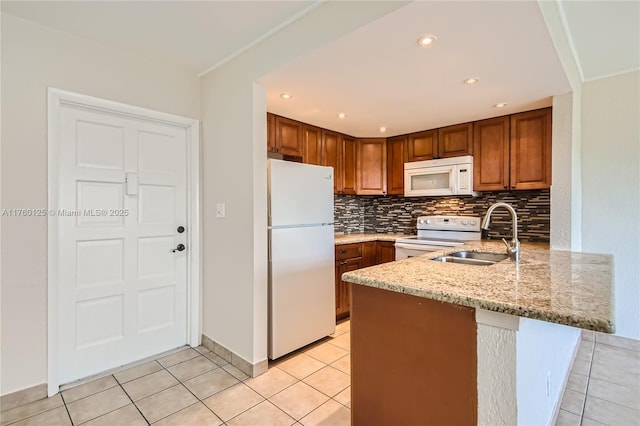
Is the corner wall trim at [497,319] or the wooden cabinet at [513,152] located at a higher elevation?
the wooden cabinet at [513,152]

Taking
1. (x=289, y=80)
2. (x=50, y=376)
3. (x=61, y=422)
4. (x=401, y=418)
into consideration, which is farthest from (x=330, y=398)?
(x=289, y=80)

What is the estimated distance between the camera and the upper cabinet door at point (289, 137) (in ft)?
10.0

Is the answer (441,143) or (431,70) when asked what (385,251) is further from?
(431,70)

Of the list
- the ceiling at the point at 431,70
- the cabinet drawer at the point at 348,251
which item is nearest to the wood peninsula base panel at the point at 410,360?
the ceiling at the point at 431,70

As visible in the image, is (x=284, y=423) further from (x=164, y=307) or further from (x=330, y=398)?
(x=164, y=307)

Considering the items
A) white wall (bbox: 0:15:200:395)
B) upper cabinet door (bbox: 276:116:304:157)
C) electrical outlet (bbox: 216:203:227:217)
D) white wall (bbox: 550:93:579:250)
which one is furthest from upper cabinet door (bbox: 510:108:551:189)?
white wall (bbox: 0:15:200:395)

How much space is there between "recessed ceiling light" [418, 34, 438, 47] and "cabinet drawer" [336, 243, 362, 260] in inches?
77.1

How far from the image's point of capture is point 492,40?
5.65 feet

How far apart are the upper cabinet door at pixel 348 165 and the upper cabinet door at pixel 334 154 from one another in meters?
0.06

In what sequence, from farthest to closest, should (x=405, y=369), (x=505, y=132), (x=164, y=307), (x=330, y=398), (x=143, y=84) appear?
1. (x=505, y=132)
2. (x=164, y=307)
3. (x=143, y=84)
4. (x=330, y=398)
5. (x=405, y=369)

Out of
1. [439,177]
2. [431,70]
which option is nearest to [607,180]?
[439,177]

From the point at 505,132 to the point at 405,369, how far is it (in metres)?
2.68

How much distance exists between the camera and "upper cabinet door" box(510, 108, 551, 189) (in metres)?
2.79

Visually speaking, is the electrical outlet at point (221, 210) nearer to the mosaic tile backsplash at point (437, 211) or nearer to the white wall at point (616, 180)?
the mosaic tile backsplash at point (437, 211)
